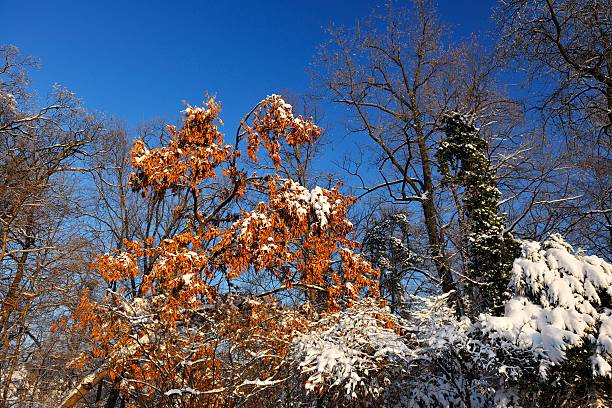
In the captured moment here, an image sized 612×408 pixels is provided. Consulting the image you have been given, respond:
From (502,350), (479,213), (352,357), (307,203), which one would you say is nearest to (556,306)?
(502,350)

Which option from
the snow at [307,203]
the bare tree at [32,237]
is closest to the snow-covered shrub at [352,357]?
the snow at [307,203]

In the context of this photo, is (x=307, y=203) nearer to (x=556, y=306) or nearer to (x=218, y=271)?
(x=218, y=271)

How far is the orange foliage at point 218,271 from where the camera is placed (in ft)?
19.4

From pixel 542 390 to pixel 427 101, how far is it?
33.3 feet

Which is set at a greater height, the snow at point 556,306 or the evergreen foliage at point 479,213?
the evergreen foliage at point 479,213

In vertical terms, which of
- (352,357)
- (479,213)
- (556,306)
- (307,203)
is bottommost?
(352,357)

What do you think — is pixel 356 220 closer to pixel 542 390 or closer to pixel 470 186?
pixel 470 186

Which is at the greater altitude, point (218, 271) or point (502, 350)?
point (218, 271)

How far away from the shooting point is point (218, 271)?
25.2ft

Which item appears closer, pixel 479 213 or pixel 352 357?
pixel 352 357

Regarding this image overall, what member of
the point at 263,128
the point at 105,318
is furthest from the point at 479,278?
the point at 105,318

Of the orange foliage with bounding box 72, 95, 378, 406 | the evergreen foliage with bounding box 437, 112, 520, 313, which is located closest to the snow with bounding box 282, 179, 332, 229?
the orange foliage with bounding box 72, 95, 378, 406

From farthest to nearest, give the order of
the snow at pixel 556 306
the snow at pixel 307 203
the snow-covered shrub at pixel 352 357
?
the snow at pixel 307 203 → the snow-covered shrub at pixel 352 357 → the snow at pixel 556 306

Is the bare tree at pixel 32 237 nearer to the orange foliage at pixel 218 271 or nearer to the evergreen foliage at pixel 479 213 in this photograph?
the orange foliage at pixel 218 271
